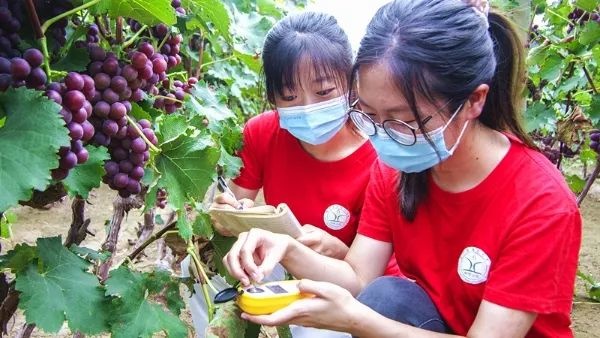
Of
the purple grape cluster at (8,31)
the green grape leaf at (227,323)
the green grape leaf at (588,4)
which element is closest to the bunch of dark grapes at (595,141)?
the green grape leaf at (588,4)

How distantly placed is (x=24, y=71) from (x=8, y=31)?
3.7 inches

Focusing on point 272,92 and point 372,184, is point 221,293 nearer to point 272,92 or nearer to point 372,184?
point 372,184

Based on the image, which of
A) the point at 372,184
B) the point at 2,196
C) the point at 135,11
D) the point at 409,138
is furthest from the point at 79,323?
the point at 372,184

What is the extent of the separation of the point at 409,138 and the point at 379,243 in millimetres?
503

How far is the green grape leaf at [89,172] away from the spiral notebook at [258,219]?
1.88 ft

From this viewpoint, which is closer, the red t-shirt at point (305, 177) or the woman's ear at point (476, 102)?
the woman's ear at point (476, 102)

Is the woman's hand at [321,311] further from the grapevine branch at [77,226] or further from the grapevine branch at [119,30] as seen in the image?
the grapevine branch at [119,30]

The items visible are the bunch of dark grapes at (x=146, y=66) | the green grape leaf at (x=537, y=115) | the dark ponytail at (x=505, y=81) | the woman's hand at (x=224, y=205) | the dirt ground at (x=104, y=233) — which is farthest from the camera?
the dirt ground at (x=104, y=233)

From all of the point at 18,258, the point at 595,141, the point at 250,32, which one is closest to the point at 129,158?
the point at 18,258

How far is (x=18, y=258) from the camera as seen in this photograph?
4.22 feet

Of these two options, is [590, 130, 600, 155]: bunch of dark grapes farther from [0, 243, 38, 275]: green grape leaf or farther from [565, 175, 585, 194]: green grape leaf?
[0, 243, 38, 275]: green grape leaf

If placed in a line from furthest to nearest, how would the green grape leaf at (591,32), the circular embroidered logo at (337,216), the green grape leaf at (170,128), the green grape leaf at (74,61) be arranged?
the green grape leaf at (591,32) < the circular embroidered logo at (337,216) < the green grape leaf at (170,128) < the green grape leaf at (74,61)

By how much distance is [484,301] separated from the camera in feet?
5.00

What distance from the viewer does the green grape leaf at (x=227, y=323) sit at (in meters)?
1.36
